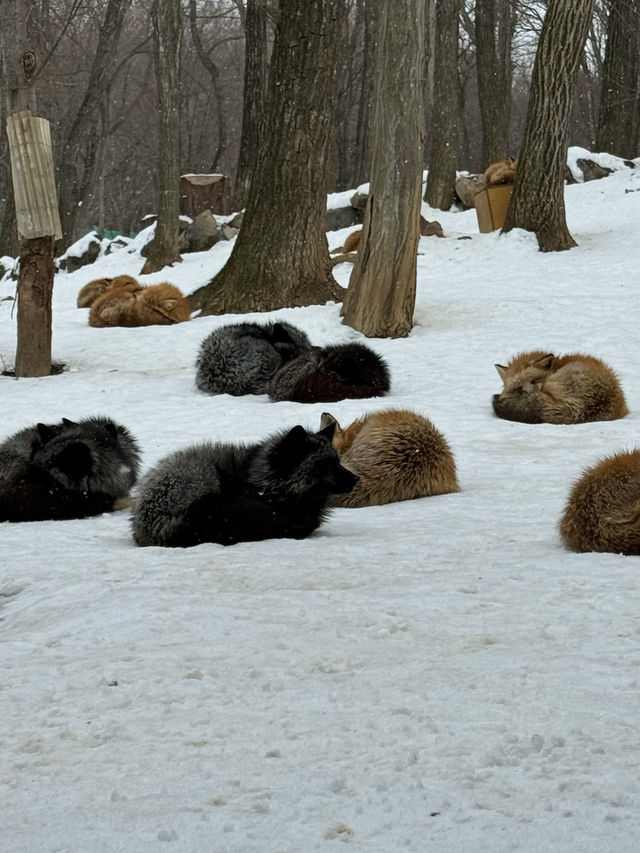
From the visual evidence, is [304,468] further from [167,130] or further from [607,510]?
[167,130]

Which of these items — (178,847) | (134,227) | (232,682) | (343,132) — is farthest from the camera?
(134,227)

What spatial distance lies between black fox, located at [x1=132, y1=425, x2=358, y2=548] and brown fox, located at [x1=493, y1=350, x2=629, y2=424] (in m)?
3.54

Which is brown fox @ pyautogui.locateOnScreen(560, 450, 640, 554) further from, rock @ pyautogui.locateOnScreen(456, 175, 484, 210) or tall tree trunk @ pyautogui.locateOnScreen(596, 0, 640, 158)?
tall tree trunk @ pyautogui.locateOnScreen(596, 0, 640, 158)

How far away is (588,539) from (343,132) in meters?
36.6

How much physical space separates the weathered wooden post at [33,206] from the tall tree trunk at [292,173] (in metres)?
3.04

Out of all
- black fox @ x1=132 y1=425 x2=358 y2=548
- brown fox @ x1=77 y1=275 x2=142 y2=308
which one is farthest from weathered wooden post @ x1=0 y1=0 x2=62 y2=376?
black fox @ x1=132 y1=425 x2=358 y2=548

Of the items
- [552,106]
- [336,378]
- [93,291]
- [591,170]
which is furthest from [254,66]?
[336,378]

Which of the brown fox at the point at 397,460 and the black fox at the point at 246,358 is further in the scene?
the black fox at the point at 246,358

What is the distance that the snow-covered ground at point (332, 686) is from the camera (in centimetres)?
221

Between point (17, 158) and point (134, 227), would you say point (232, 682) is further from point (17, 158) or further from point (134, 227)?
point (134, 227)

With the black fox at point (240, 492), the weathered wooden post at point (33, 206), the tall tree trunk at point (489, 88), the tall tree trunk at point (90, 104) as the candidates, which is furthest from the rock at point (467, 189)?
the black fox at point (240, 492)

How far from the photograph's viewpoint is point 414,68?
11.5 meters

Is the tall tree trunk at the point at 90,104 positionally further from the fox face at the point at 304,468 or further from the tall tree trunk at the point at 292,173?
the fox face at the point at 304,468

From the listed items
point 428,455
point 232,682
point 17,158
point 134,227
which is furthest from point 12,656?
point 134,227
